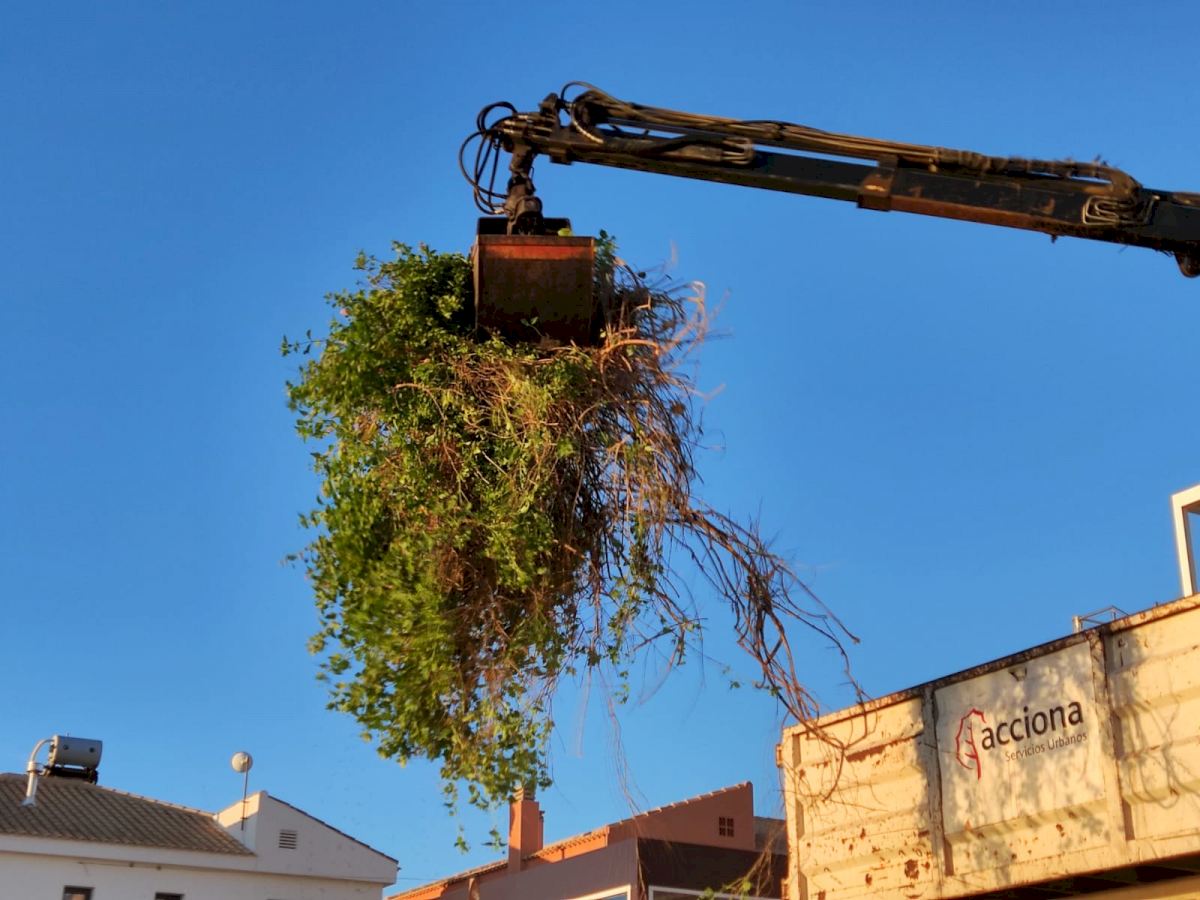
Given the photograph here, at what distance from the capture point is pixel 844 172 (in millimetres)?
9430

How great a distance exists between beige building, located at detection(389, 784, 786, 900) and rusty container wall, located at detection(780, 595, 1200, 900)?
252 inches

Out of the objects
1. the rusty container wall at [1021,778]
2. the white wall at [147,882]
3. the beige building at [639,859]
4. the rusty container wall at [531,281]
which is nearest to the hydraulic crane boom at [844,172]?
the rusty container wall at [531,281]

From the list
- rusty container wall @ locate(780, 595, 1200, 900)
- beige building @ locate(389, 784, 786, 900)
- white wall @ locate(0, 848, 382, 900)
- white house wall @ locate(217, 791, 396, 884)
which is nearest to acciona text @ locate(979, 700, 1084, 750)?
rusty container wall @ locate(780, 595, 1200, 900)

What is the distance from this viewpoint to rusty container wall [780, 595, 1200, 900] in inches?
324

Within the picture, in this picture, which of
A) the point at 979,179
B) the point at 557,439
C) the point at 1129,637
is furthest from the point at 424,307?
the point at 1129,637

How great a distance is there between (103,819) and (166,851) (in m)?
1.45

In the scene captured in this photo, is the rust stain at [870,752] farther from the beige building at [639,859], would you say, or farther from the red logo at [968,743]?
the beige building at [639,859]

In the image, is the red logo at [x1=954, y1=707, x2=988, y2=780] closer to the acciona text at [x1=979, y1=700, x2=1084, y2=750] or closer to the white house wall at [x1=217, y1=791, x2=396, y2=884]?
the acciona text at [x1=979, y1=700, x2=1084, y2=750]

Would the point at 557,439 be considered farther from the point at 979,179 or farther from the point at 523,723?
the point at 979,179

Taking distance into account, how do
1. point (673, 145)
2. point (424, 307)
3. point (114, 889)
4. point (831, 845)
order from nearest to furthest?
point (424, 307)
point (673, 145)
point (831, 845)
point (114, 889)

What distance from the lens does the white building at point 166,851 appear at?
28109mm

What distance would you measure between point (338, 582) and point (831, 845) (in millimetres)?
4130

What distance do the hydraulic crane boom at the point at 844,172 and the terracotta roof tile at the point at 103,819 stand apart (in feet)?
74.1

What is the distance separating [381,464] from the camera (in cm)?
831
